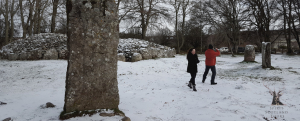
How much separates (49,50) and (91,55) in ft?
36.4

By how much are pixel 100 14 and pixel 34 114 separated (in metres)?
2.53

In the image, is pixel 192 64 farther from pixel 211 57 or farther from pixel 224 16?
pixel 224 16

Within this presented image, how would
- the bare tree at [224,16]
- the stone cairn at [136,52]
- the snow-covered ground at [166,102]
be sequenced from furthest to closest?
the bare tree at [224,16] → the stone cairn at [136,52] → the snow-covered ground at [166,102]

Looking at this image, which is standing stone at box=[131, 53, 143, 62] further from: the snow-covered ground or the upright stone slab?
the upright stone slab

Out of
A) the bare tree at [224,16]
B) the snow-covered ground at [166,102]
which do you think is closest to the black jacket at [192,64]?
the snow-covered ground at [166,102]

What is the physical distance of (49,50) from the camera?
42.7 feet

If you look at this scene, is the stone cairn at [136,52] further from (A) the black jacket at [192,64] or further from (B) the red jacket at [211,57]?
(A) the black jacket at [192,64]

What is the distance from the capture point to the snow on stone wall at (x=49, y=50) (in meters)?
12.9

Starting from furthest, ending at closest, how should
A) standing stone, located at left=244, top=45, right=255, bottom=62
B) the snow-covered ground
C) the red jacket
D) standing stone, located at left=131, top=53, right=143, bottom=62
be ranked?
standing stone, located at left=244, top=45, right=255, bottom=62 → standing stone, located at left=131, top=53, right=143, bottom=62 → the red jacket → the snow-covered ground

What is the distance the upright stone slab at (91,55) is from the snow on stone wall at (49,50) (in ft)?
30.2

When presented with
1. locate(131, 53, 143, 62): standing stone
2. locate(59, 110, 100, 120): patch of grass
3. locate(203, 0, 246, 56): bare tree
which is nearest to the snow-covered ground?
locate(59, 110, 100, 120): patch of grass

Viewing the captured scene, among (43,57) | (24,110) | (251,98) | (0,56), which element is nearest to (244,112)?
(251,98)

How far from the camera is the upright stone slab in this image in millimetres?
3549

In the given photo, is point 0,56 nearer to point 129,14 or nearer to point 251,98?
point 129,14
